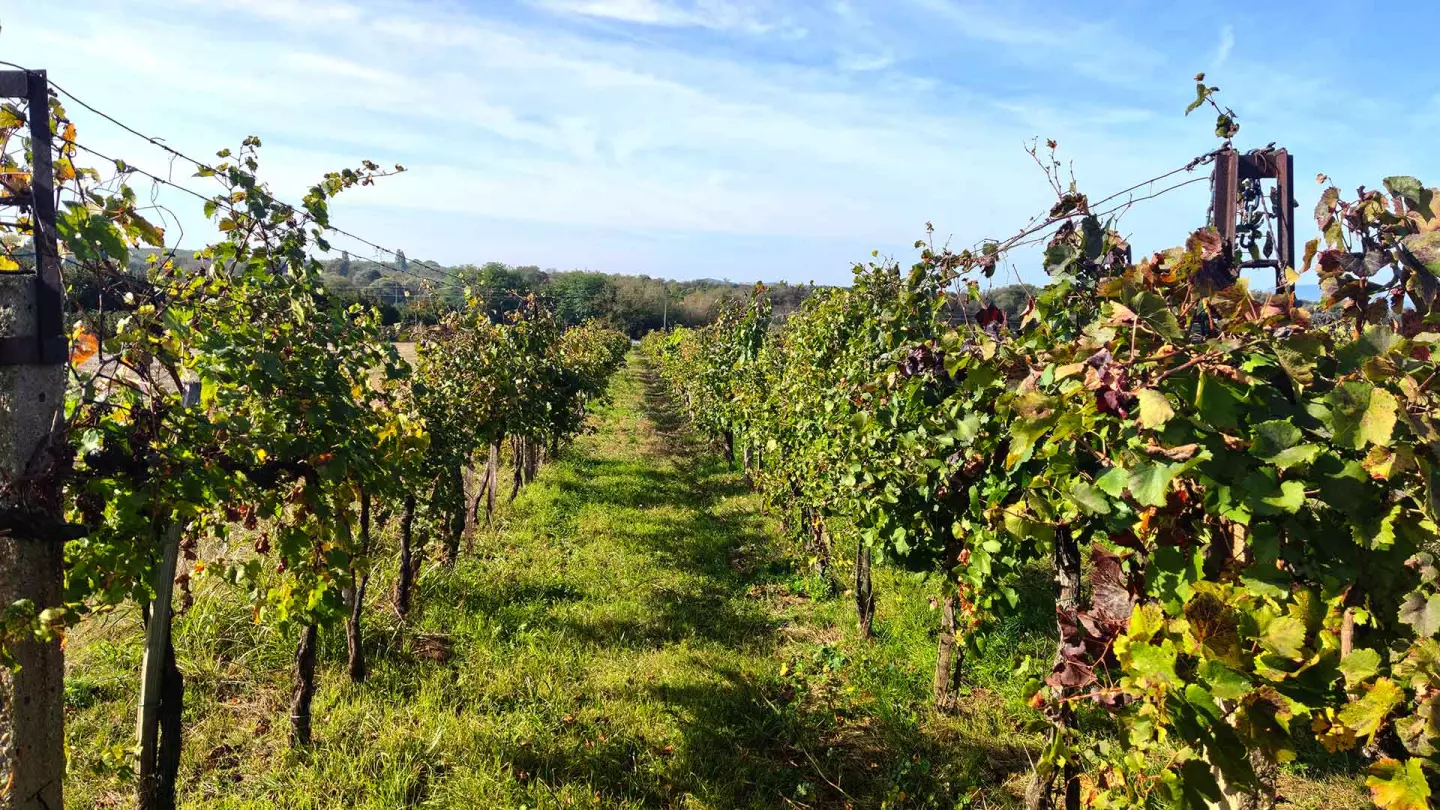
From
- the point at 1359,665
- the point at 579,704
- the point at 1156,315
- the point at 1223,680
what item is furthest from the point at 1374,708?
the point at 579,704

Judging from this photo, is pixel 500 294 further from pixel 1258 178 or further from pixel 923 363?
pixel 1258 178

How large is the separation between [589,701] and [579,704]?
71 millimetres

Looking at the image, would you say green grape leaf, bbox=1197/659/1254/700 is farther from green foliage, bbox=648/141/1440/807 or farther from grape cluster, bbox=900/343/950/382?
grape cluster, bbox=900/343/950/382

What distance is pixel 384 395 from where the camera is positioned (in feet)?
14.6

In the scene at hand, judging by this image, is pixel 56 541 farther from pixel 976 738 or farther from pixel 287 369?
pixel 976 738

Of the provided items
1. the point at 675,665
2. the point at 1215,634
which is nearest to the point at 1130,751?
the point at 1215,634

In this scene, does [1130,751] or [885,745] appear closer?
[1130,751]

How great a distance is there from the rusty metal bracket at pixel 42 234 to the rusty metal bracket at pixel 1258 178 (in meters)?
3.66

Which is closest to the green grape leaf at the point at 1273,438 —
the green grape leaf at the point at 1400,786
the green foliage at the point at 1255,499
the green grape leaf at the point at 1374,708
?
the green foliage at the point at 1255,499

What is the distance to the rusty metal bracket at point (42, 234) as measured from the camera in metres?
1.88

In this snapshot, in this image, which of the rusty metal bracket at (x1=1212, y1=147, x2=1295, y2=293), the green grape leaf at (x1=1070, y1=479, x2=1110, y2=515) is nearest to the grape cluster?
the rusty metal bracket at (x1=1212, y1=147, x2=1295, y2=293)

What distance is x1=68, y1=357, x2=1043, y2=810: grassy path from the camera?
3.80 meters

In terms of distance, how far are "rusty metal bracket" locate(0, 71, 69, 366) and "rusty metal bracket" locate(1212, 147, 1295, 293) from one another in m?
3.66

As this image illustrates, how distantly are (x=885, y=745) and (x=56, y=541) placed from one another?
4048 mm
